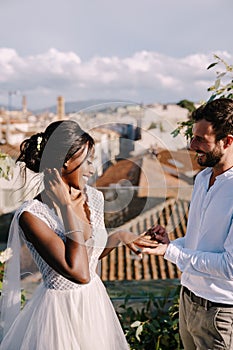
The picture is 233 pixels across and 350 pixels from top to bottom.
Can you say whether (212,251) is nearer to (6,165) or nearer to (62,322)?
(62,322)

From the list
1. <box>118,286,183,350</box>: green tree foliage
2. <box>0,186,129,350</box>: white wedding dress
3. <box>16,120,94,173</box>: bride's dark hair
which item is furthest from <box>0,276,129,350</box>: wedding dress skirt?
<box>118,286,183,350</box>: green tree foliage

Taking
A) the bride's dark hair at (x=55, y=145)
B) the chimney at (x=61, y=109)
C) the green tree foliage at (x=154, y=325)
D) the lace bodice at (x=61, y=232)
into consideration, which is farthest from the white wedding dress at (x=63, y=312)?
the green tree foliage at (x=154, y=325)

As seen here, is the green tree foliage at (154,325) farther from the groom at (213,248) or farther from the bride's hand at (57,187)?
the bride's hand at (57,187)

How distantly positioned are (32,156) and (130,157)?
0.91 feet

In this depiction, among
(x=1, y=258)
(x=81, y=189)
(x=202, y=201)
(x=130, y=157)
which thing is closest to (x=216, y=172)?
(x=202, y=201)

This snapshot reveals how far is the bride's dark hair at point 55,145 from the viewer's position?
131 centimetres

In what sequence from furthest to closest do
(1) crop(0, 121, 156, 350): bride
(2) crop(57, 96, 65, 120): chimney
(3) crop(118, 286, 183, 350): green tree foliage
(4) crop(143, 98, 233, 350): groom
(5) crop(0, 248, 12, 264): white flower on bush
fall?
(2) crop(57, 96, 65, 120): chimney
(3) crop(118, 286, 183, 350): green tree foliage
(5) crop(0, 248, 12, 264): white flower on bush
(4) crop(143, 98, 233, 350): groom
(1) crop(0, 121, 156, 350): bride

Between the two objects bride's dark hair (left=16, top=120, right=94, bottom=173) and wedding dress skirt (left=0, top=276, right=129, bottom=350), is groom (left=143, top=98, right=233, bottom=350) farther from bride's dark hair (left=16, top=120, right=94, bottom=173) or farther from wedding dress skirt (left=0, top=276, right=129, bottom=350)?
bride's dark hair (left=16, top=120, right=94, bottom=173)

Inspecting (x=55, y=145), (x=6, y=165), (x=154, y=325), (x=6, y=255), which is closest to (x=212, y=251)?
(x=55, y=145)

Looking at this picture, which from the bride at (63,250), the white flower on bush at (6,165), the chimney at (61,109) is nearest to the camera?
the bride at (63,250)

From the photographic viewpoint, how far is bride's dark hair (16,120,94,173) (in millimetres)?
1308

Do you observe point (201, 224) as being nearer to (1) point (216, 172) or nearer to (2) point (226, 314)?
(1) point (216, 172)

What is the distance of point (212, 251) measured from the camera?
144 cm

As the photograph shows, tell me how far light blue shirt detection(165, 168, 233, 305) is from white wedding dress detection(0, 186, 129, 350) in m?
0.25
